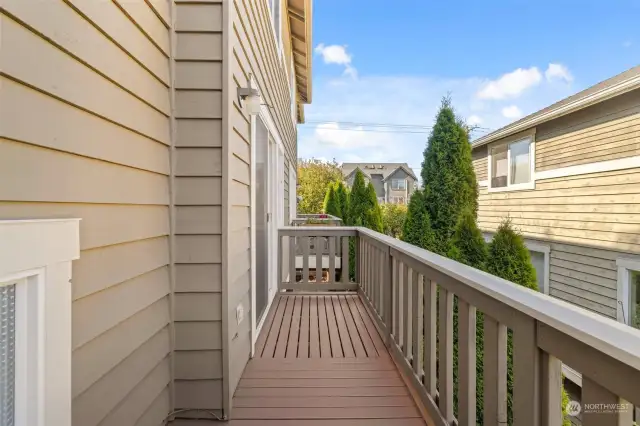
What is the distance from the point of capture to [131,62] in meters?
1.44

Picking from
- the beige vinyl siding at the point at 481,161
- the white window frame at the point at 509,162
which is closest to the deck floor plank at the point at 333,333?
the white window frame at the point at 509,162

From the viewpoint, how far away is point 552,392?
1.00 m

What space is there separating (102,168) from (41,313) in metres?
0.52

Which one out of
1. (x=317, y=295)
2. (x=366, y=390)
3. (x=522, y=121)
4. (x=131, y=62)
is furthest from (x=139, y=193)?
(x=522, y=121)

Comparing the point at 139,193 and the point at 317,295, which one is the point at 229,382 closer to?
the point at 139,193

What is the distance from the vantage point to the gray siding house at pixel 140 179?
98cm

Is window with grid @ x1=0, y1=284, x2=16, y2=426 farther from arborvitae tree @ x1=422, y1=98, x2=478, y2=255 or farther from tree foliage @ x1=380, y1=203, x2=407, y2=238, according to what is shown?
tree foliage @ x1=380, y1=203, x2=407, y2=238

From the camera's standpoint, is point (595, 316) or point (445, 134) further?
point (445, 134)

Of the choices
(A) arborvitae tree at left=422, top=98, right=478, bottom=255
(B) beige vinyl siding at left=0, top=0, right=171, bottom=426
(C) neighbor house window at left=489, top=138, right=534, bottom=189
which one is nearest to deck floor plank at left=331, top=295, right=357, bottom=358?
(A) arborvitae tree at left=422, top=98, right=478, bottom=255

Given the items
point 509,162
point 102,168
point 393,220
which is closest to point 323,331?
point 102,168

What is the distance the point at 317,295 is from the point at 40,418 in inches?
157

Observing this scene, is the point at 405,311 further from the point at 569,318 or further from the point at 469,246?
the point at 569,318

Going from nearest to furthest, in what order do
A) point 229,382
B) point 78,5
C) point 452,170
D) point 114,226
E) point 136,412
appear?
point 78,5 → point 114,226 → point 136,412 → point 229,382 → point 452,170

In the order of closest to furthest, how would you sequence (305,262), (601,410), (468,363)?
(601,410) < (468,363) < (305,262)
